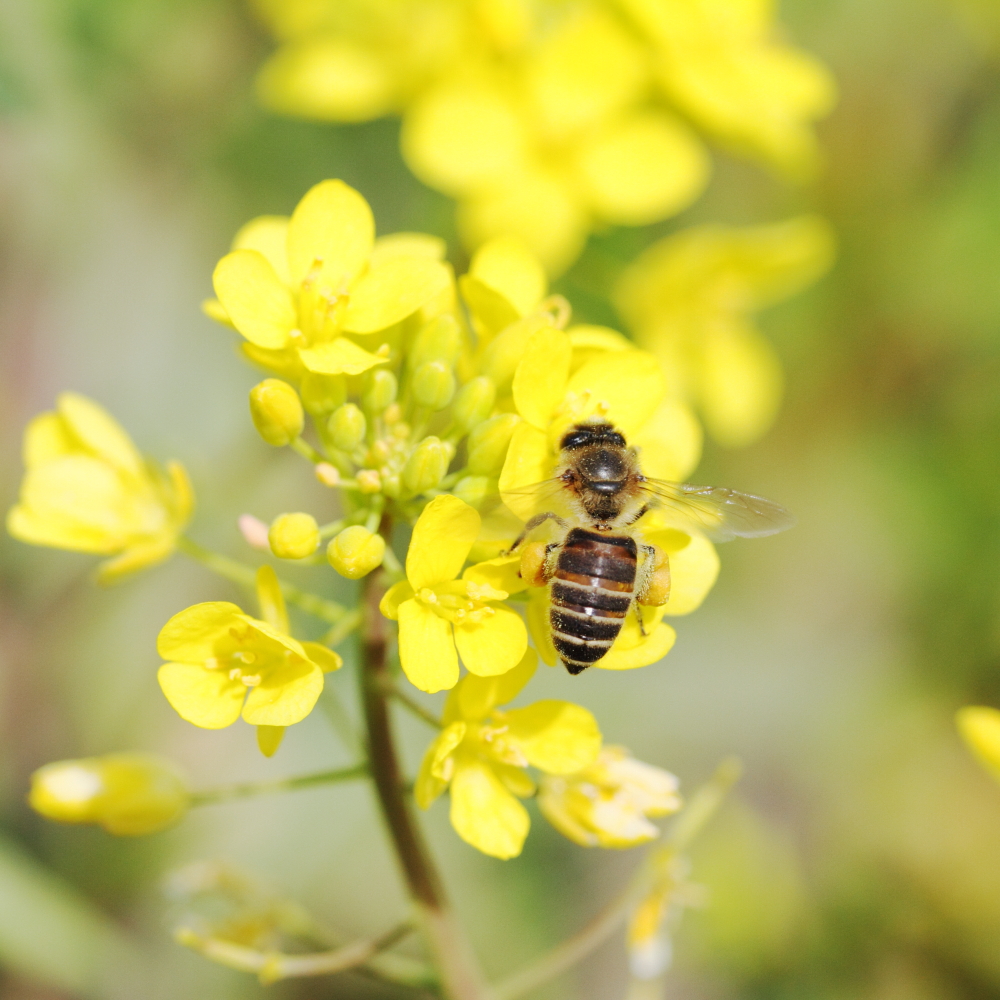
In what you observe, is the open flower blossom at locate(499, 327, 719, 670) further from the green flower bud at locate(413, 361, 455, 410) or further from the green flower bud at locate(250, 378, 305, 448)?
the green flower bud at locate(250, 378, 305, 448)

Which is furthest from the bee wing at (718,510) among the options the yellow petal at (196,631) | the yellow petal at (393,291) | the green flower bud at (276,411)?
the yellow petal at (196,631)

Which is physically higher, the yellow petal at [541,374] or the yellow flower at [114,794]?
the yellow petal at [541,374]

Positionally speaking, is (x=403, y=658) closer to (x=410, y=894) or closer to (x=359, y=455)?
(x=359, y=455)

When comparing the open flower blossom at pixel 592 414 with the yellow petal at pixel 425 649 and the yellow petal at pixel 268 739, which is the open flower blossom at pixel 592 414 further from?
the yellow petal at pixel 268 739

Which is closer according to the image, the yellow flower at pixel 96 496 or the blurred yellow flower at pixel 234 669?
the blurred yellow flower at pixel 234 669

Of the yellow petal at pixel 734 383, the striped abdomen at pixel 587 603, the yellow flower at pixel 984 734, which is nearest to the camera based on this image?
the striped abdomen at pixel 587 603

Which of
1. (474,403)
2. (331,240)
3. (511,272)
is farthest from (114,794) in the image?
(511,272)

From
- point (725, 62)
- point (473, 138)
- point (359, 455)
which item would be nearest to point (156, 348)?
point (473, 138)

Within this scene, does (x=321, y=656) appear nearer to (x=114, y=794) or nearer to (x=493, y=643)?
(x=493, y=643)
